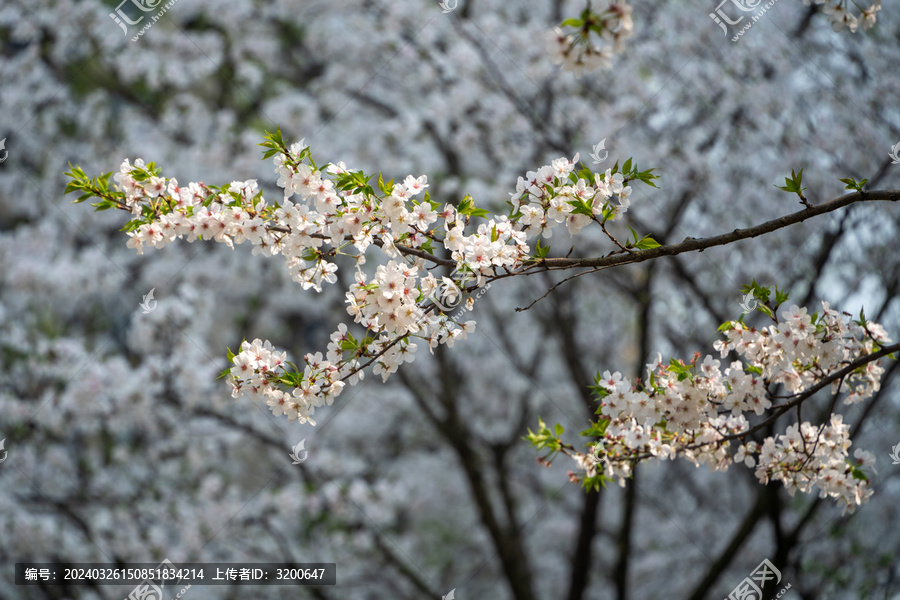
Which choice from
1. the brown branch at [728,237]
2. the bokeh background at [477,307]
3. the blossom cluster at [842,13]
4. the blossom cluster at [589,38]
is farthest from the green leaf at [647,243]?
the bokeh background at [477,307]

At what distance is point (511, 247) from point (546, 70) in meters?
3.61

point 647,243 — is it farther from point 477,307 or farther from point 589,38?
point 477,307

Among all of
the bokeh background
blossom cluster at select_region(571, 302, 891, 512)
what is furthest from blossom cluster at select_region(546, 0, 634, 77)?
the bokeh background

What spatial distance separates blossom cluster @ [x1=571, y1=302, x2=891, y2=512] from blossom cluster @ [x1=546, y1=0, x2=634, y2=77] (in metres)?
0.94

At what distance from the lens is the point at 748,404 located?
6.12 feet

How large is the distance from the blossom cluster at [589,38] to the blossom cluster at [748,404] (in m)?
0.94

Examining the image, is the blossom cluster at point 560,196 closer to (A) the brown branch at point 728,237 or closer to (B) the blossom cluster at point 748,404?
(A) the brown branch at point 728,237

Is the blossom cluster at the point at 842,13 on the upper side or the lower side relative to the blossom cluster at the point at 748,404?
upper

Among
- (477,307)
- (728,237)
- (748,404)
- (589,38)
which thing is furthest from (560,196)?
(477,307)

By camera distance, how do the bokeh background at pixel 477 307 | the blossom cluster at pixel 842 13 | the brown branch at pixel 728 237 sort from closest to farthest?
the brown branch at pixel 728 237
the blossom cluster at pixel 842 13
the bokeh background at pixel 477 307

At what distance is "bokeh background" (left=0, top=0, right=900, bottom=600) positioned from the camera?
14.0 ft

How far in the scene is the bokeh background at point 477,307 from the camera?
4.25 metres

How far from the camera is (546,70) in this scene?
4828 millimetres

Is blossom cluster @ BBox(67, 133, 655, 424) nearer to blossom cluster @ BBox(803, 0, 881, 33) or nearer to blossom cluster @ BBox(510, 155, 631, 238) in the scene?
blossom cluster @ BBox(510, 155, 631, 238)
